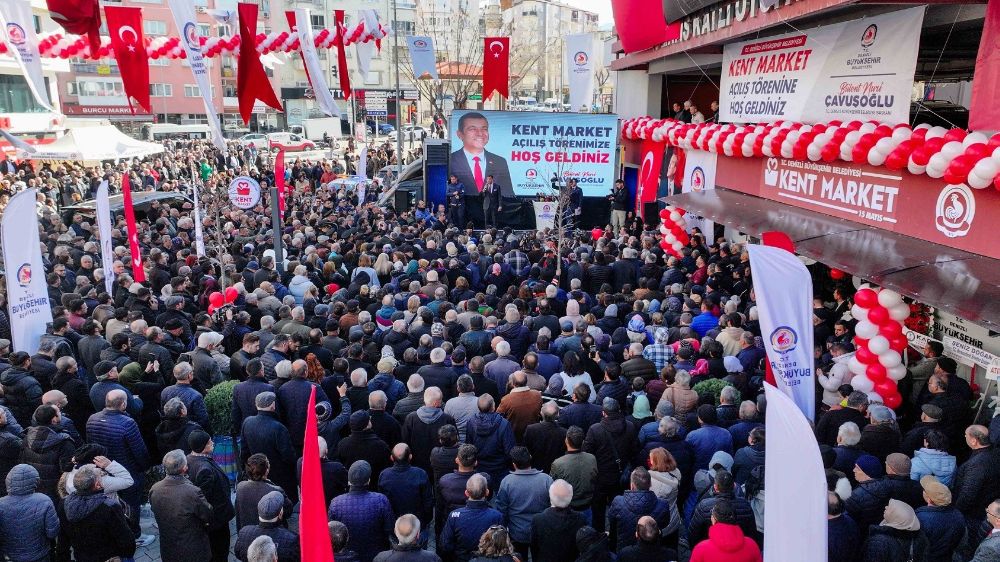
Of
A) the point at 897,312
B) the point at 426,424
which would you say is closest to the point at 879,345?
the point at 897,312

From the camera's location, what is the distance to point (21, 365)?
7137mm

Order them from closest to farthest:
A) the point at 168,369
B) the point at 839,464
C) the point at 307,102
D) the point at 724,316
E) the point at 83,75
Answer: the point at 839,464 → the point at 168,369 → the point at 724,316 → the point at 83,75 → the point at 307,102

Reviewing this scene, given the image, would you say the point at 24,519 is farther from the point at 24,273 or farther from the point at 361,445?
the point at 24,273

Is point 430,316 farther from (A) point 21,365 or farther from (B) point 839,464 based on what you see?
(B) point 839,464

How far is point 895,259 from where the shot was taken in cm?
773

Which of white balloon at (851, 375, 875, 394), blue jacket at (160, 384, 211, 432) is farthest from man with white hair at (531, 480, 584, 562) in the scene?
white balloon at (851, 375, 875, 394)

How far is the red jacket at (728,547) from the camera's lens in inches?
178

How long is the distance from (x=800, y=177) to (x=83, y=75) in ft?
174

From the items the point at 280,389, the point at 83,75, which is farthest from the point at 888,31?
the point at 83,75

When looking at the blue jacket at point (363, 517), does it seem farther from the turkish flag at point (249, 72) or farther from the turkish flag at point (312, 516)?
the turkish flag at point (249, 72)

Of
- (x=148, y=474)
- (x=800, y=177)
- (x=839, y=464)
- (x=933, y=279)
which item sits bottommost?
(x=148, y=474)

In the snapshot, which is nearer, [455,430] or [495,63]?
[455,430]

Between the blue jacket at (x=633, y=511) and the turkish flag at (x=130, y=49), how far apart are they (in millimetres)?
14495

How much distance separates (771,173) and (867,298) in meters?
4.70
